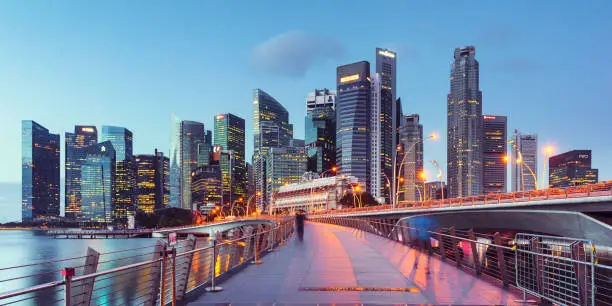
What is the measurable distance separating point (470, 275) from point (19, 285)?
6402 centimetres

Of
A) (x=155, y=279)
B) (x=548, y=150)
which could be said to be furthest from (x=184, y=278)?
(x=548, y=150)

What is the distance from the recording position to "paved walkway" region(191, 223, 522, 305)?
372 inches

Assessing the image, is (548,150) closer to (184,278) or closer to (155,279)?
(184,278)

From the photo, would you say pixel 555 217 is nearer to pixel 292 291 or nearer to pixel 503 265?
pixel 503 265

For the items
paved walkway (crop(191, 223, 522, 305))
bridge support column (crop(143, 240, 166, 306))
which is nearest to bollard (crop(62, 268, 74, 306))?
bridge support column (crop(143, 240, 166, 306))

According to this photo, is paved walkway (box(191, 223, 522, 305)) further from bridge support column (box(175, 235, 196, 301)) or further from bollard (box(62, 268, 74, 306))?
bollard (box(62, 268, 74, 306))

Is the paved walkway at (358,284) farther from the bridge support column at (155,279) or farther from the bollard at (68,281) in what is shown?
the bollard at (68,281)

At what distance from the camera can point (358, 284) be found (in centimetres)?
1145

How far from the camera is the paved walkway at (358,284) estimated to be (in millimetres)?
9438

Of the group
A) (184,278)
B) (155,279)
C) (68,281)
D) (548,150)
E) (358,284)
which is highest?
(548,150)

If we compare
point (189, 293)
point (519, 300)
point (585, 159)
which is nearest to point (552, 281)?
point (519, 300)

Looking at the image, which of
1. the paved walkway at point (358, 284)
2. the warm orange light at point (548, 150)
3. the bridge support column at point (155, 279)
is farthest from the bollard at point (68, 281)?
the warm orange light at point (548, 150)

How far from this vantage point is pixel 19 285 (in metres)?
61.2

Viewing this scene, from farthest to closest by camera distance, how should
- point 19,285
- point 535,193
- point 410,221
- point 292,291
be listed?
1. point 410,221
2. point 19,285
3. point 535,193
4. point 292,291
